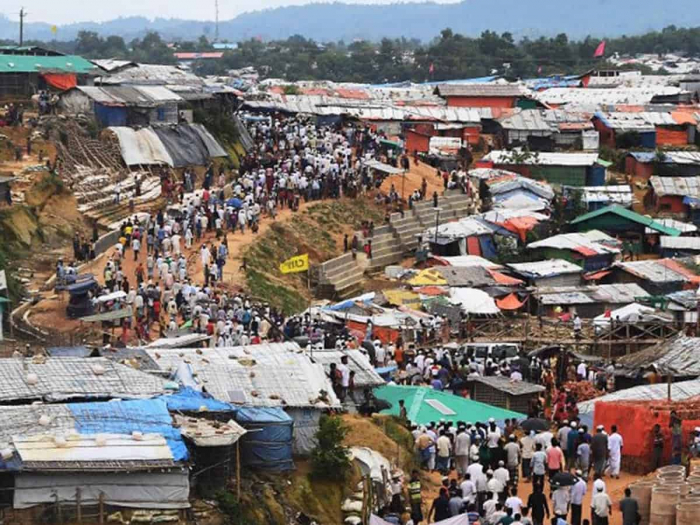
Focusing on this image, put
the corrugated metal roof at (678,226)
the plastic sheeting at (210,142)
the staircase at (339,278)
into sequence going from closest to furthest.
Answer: the staircase at (339,278), the plastic sheeting at (210,142), the corrugated metal roof at (678,226)

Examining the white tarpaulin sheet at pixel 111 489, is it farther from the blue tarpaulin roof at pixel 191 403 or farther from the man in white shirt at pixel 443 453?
the man in white shirt at pixel 443 453

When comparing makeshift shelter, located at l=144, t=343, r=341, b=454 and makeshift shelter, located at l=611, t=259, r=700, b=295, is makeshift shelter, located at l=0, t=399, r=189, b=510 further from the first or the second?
makeshift shelter, located at l=611, t=259, r=700, b=295

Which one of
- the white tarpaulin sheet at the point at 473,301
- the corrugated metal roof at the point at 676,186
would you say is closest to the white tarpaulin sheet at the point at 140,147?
the white tarpaulin sheet at the point at 473,301

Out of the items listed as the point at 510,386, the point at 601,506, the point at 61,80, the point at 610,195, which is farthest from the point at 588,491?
the point at 610,195

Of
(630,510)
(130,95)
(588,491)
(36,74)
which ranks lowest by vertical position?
(588,491)

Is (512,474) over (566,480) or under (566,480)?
under

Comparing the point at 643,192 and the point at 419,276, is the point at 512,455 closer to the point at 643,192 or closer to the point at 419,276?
the point at 419,276

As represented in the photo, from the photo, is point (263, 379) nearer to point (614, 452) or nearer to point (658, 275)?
point (614, 452)
